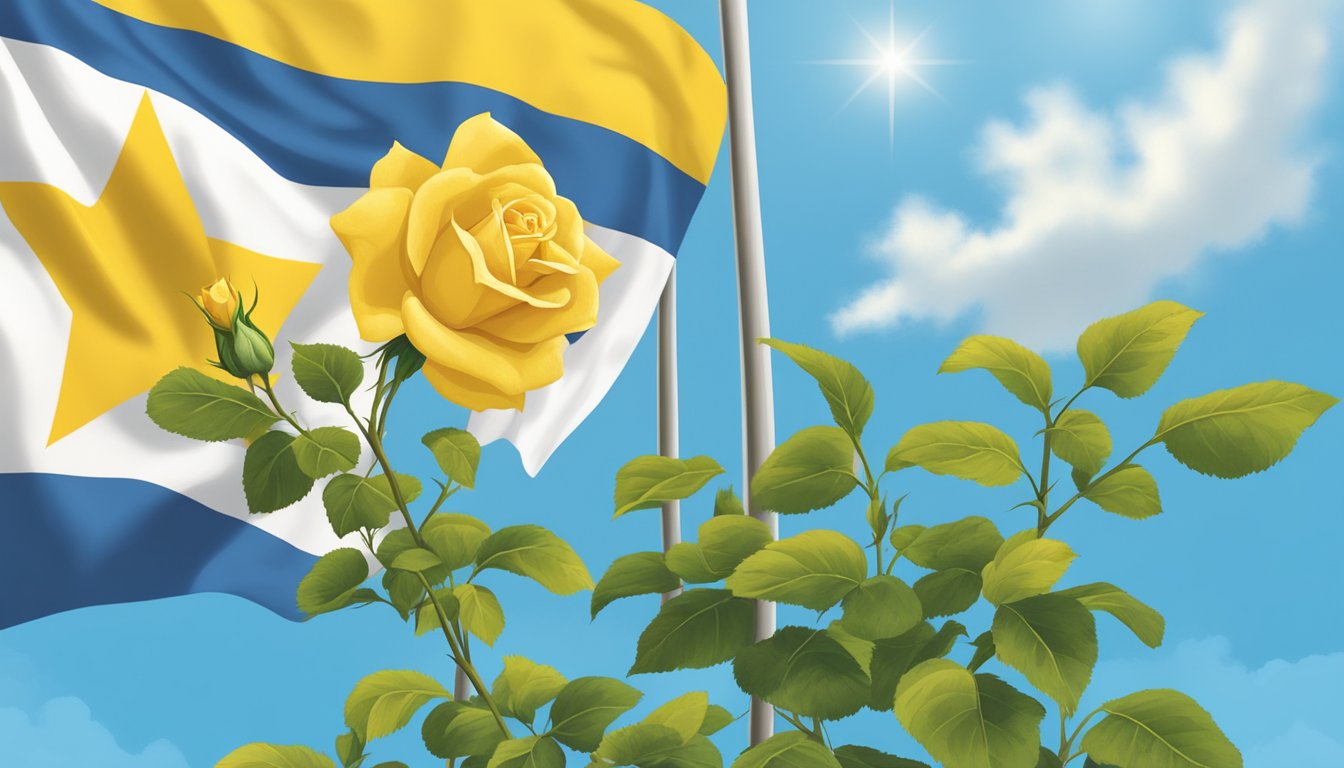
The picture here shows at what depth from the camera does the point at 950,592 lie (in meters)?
0.48

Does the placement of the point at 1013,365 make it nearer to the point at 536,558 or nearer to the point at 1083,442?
the point at 1083,442

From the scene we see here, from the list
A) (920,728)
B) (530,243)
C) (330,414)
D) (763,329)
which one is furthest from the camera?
(330,414)

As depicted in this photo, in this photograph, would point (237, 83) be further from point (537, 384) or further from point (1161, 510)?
point (1161, 510)

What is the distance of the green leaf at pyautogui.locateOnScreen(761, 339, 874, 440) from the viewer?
19.0 inches

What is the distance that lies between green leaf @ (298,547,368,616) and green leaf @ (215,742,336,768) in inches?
2.8

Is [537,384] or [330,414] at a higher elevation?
[330,414]

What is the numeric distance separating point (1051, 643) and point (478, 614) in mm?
287

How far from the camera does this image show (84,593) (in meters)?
1.43

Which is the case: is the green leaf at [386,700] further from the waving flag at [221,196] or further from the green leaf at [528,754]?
the waving flag at [221,196]

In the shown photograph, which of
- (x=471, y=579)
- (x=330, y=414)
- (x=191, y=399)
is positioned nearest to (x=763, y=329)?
(x=471, y=579)

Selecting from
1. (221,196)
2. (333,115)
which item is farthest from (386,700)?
(333,115)

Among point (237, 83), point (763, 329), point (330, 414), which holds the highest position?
point (237, 83)

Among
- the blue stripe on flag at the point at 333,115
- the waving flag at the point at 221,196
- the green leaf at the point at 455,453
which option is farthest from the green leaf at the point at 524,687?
the blue stripe on flag at the point at 333,115

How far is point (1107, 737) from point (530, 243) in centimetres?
33
